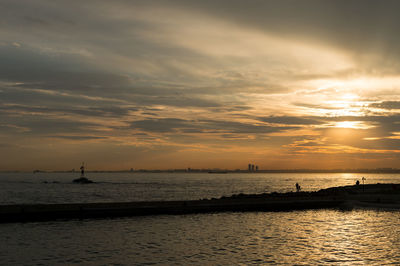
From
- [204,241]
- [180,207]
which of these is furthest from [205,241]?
[180,207]

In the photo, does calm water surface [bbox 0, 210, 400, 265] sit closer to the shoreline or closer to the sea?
the sea

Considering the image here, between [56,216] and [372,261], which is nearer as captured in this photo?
[372,261]

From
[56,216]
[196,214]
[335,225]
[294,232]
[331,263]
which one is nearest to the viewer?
[331,263]

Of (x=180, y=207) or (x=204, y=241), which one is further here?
(x=180, y=207)

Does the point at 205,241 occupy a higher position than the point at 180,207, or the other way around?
the point at 180,207

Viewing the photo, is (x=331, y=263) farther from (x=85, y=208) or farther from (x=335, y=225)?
(x=85, y=208)

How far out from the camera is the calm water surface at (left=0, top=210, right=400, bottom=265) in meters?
26.3

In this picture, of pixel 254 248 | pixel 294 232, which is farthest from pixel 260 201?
pixel 254 248

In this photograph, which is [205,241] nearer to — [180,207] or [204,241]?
[204,241]

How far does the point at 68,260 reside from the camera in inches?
1021

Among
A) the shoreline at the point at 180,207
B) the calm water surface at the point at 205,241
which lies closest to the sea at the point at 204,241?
the calm water surface at the point at 205,241

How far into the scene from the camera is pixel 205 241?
107ft

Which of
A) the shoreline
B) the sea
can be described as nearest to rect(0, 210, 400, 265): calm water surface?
the sea

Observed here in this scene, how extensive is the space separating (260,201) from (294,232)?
2388cm
